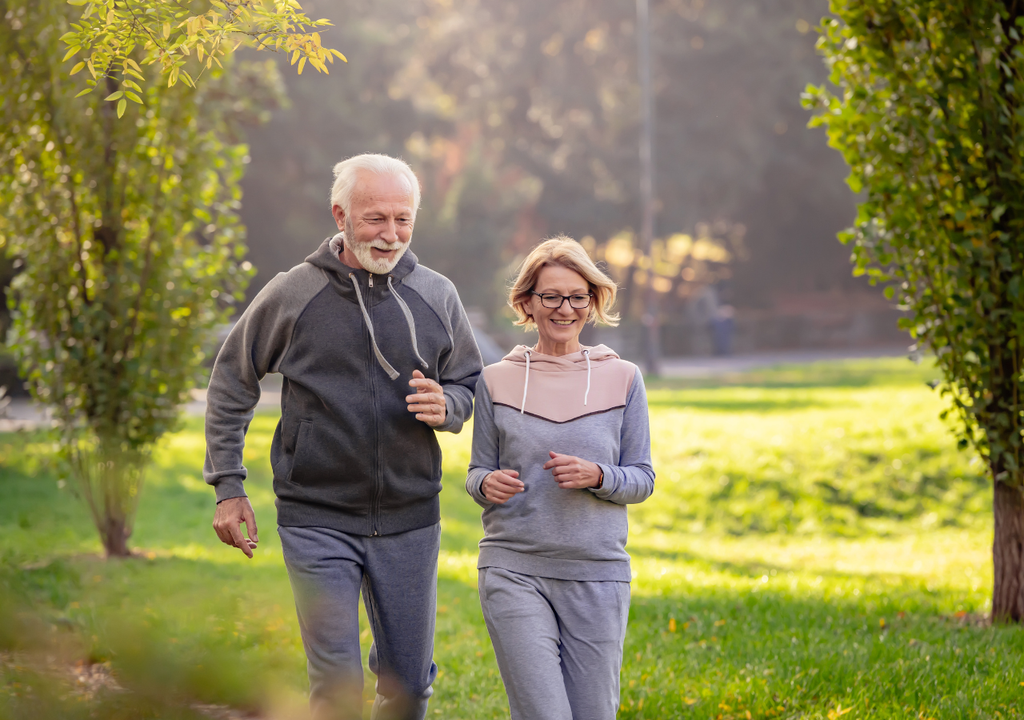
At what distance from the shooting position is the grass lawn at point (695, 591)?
4711 millimetres

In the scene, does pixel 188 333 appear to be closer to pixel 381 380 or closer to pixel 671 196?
pixel 381 380

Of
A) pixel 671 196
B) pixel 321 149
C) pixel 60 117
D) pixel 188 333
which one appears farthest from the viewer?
pixel 671 196

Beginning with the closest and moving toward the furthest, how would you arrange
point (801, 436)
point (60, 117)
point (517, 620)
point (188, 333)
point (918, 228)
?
point (517, 620) → point (918, 228) → point (60, 117) → point (188, 333) → point (801, 436)

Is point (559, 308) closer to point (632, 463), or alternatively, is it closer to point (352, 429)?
point (632, 463)

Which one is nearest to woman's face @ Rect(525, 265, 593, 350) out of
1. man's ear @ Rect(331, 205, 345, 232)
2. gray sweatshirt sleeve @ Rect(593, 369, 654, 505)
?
gray sweatshirt sleeve @ Rect(593, 369, 654, 505)

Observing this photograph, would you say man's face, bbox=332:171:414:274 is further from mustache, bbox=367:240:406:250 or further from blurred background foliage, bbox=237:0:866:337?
blurred background foliage, bbox=237:0:866:337

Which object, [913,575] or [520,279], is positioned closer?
[520,279]

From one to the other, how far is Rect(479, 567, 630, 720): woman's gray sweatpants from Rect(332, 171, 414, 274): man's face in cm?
115

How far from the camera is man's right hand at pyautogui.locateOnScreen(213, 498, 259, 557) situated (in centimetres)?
367

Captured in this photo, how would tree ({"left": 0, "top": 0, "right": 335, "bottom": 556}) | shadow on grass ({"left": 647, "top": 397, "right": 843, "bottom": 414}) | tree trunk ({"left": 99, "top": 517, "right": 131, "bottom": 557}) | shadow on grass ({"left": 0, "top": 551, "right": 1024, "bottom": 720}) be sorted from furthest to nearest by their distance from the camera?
1. shadow on grass ({"left": 647, "top": 397, "right": 843, "bottom": 414})
2. tree trunk ({"left": 99, "top": 517, "right": 131, "bottom": 557})
3. tree ({"left": 0, "top": 0, "right": 335, "bottom": 556})
4. shadow on grass ({"left": 0, "top": 551, "right": 1024, "bottom": 720})

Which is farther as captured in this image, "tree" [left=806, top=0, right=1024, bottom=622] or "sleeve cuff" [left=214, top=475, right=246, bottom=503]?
"tree" [left=806, top=0, right=1024, bottom=622]

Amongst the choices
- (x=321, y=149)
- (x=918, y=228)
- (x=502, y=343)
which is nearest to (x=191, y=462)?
(x=918, y=228)

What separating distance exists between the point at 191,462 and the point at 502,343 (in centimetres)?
1833

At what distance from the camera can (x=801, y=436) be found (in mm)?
13398
